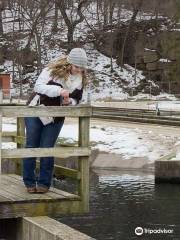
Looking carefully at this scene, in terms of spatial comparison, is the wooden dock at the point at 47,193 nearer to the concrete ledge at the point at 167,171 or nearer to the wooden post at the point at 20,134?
the wooden post at the point at 20,134

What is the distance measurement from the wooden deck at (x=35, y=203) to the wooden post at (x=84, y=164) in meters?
0.09

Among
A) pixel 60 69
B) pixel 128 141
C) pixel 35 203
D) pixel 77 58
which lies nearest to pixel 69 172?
pixel 35 203

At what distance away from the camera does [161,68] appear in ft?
230

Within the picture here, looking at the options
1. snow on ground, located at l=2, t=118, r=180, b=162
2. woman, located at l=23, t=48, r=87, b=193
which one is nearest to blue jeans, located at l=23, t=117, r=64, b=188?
woman, located at l=23, t=48, r=87, b=193

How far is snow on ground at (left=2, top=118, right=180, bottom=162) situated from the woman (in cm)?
1749

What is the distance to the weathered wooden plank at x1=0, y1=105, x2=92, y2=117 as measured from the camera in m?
7.29

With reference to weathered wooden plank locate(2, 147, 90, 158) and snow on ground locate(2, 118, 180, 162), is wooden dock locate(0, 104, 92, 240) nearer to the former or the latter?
weathered wooden plank locate(2, 147, 90, 158)

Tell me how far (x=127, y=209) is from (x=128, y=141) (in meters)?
12.4

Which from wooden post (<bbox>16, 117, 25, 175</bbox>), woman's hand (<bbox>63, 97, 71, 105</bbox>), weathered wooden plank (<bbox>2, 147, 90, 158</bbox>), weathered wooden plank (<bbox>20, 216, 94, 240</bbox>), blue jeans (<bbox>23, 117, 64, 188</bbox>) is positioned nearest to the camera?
weathered wooden plank (<bbox>20, 216, 94, 240</bbox>)

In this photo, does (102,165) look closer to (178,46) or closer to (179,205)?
(179,205)

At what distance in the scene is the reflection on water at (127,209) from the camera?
1355 centimetres

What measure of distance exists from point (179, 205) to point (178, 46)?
45.3 metres

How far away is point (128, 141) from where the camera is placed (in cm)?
2850

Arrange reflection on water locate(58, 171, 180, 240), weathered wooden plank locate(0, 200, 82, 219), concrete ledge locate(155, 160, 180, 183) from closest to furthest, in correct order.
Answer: weathered wooden plank locate(0, 200, 82, 219)
reflection on water locate(58, 171, 180, 240)
concrete ledge locate(155, 160, 180, 183)
